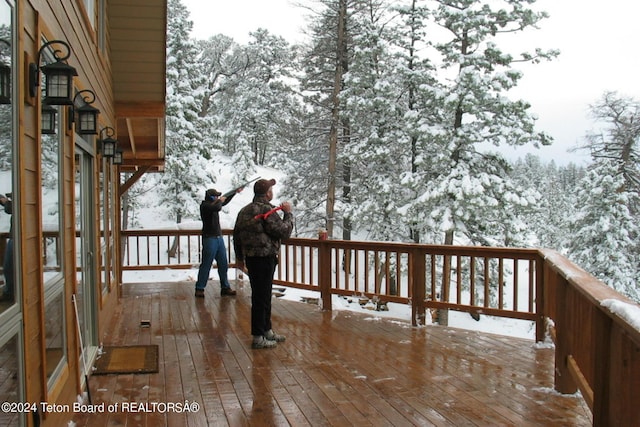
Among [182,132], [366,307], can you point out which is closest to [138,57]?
[366,307]

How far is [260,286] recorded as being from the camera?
4.43 m

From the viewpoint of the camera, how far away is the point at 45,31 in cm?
238

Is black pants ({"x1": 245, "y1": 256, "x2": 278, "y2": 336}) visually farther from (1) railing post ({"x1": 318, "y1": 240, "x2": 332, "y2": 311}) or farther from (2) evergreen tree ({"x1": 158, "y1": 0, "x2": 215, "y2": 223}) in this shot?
(2) evergreen tree ({"x1": 158, "y1": 0, "x2": 215, "y2": 223})

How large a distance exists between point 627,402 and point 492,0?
12.2m

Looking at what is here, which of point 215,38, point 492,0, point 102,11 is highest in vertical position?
point 215,38

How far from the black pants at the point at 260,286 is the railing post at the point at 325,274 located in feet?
5.66

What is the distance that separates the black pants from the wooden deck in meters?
0.28

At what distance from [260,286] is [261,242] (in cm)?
41

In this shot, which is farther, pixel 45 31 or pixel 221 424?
pixel 221 424

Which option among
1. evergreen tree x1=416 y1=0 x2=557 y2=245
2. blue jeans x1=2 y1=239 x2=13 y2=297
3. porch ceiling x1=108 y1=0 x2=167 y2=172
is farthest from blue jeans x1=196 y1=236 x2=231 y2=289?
evergreen tree x1=416 y1=0 x2=557 y2=245

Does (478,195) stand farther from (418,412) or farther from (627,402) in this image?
(627,402)

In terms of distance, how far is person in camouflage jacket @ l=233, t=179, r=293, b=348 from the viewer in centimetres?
434

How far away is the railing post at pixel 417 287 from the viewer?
537 cm

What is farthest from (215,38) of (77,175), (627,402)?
(627,402)
